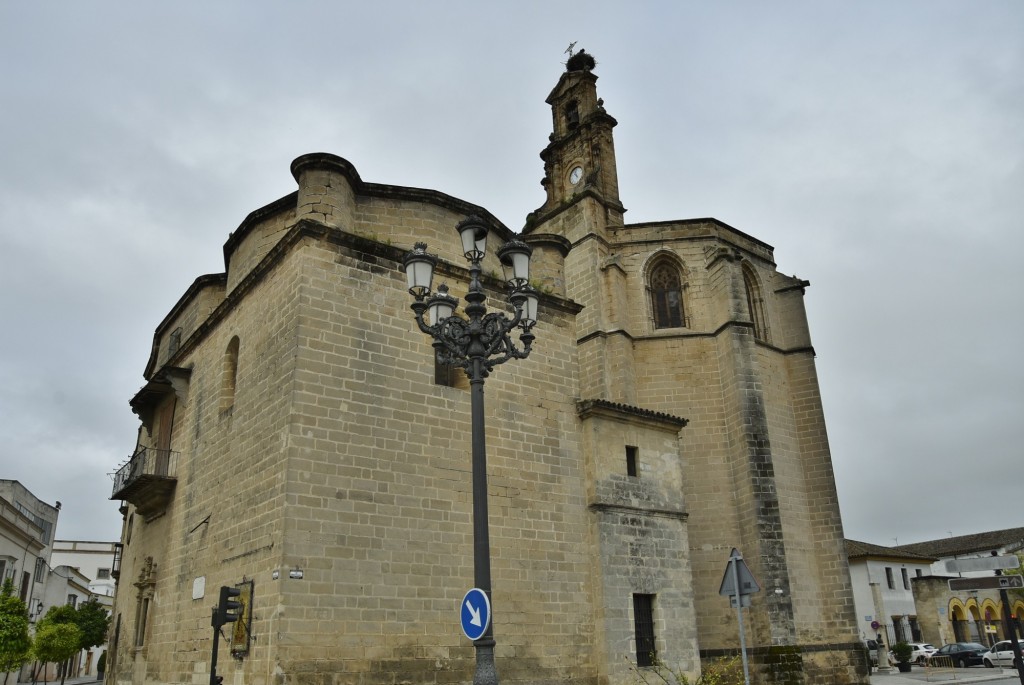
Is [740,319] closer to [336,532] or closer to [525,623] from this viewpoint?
[525,623]

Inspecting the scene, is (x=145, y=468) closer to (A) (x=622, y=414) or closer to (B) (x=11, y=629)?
(B) (x=11, y=629)

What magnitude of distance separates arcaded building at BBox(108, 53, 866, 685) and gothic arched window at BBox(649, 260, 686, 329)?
229cm

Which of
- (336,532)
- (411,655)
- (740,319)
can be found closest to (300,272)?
(336,532)

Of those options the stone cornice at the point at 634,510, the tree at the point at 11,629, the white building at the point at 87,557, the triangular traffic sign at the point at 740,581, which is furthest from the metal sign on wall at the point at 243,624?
the white building at the point at 87,557

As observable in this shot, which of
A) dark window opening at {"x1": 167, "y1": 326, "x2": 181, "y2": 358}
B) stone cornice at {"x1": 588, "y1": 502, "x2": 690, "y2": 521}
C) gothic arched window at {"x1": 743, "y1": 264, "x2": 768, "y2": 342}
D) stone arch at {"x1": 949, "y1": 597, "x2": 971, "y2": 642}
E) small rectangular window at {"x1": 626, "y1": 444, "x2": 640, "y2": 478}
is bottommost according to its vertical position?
stone arch at {"x1": 949, "y1": 597, "x2": 971, "y2": 642}

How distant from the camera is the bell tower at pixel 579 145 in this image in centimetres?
2455

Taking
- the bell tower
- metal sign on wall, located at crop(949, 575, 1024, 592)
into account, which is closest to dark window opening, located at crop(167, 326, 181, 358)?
the bell tower

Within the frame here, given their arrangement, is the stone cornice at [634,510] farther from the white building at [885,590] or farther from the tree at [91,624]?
the tree at [91,624]

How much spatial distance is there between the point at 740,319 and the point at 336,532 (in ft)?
44.3

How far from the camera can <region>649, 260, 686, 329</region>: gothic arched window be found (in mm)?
21500

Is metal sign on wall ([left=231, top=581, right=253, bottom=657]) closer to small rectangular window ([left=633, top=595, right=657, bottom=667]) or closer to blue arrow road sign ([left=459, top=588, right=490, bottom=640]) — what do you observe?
blue arrow road sign ([left=459, top=588, right=490, bottom=640])

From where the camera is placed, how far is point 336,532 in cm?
1021

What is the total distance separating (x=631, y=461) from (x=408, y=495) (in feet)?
16.0

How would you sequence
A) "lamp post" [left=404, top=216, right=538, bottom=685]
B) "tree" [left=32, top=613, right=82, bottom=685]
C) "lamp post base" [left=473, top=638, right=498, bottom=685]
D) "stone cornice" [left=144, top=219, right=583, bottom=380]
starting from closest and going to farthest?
"lamp post base" [left=473, top=638, right=498, bottom=685], "lamp post" [left=404, top=216, right=538, bottom=685], "stone cornice" [left=144, top=219, right=583, bottom=380], "tree" [left=32, top=613, right=82, bottom=685]
